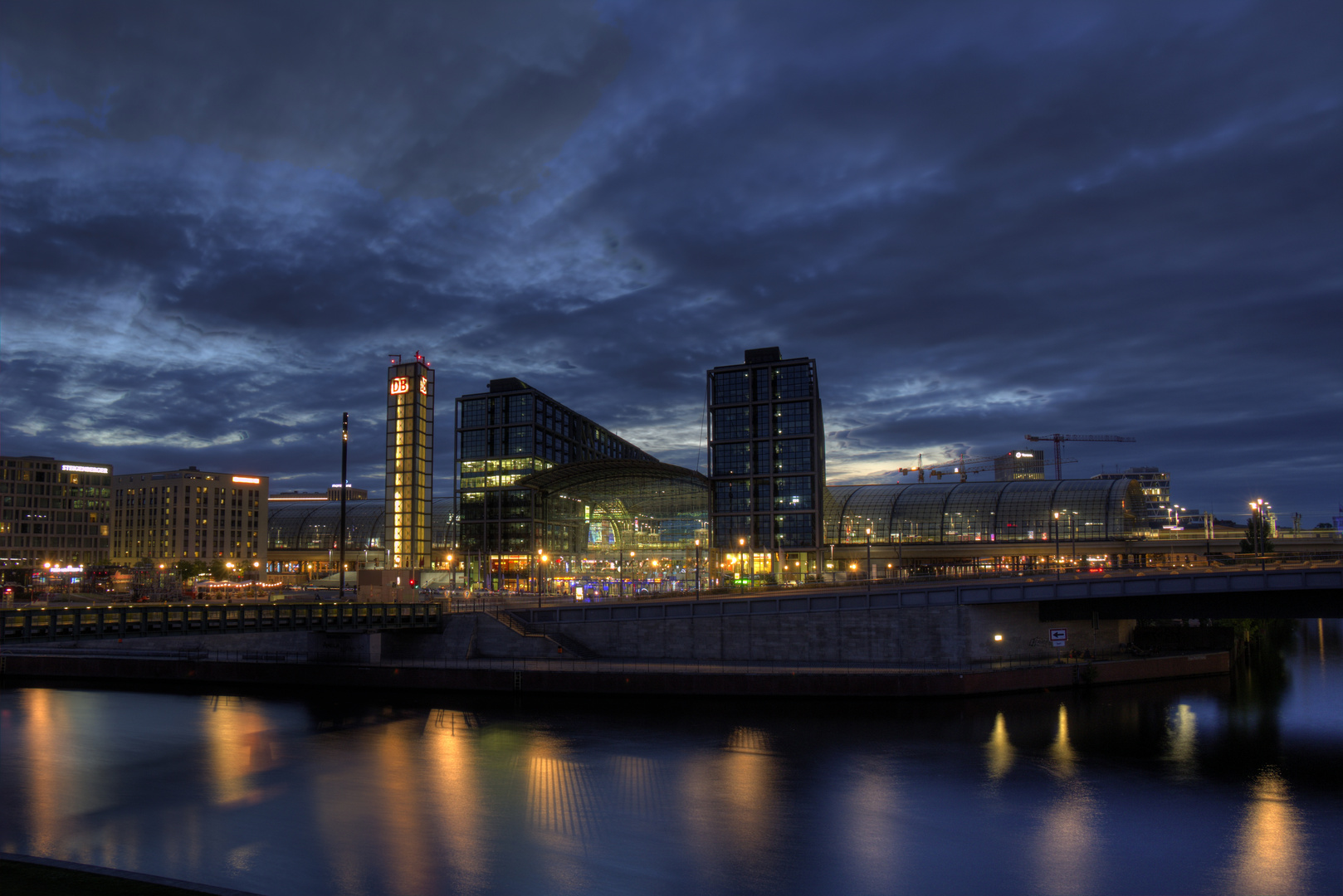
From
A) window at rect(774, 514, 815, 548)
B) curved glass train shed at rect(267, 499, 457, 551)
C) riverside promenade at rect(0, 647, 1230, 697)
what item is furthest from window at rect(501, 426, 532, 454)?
riverside promenade at rect(0, 647, 1230, 697)

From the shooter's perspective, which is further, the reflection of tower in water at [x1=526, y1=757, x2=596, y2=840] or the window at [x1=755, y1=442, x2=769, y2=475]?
the window at [x1=755, y1=442, x2=769, y2=475]

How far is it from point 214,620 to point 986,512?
12623 centimetres

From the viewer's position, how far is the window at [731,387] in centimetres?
13862

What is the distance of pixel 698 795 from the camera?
36844 millimetres

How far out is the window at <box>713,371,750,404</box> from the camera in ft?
455

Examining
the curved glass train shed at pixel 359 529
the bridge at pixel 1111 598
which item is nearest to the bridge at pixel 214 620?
the bridge at pixel 1111 598

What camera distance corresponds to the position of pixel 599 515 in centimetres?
14575

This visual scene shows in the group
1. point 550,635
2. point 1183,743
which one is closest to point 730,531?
point 550,635

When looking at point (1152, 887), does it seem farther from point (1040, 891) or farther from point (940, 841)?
point (940, 841)

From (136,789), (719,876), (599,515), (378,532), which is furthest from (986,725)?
(378,532)

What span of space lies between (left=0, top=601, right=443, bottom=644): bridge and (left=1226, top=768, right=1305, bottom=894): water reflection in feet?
179

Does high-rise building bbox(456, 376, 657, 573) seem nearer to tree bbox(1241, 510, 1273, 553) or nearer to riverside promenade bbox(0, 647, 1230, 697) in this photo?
riverside promenade bbox(0, 647, 1230, 697)

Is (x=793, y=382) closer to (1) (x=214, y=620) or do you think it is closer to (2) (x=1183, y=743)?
(1) (x=214, y=620)

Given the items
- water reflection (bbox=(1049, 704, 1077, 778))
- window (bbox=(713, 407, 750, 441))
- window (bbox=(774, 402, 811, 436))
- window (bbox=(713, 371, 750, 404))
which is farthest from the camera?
window (bbox=(713, 371, 750, 404))
